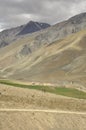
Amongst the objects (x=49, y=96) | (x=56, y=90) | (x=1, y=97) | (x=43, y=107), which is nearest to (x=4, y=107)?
(x=1, y=97)

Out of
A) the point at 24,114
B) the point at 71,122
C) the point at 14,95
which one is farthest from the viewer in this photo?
the point at 14,95

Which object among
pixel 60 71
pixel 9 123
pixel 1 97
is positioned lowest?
pixel 9 123

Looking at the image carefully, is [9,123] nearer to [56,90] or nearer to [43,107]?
[43,107]

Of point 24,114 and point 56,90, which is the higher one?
point 56,90

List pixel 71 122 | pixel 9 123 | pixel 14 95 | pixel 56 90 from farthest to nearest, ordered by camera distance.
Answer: pixel 56 90 < pixel 14 95 < pixel 71 122 < pixel 9 123

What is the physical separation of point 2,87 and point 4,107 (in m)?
5.74

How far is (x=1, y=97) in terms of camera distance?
133 ft

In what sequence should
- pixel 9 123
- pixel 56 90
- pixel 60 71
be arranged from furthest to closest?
1. pixel 60 71
2. pixel 56 90
3. pixel 9 123

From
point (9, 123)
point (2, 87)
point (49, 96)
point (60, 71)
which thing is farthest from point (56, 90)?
point (60, 71)

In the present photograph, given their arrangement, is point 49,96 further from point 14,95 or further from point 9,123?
point 9,123

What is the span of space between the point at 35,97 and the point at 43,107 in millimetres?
2078

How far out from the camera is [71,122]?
39000 mm

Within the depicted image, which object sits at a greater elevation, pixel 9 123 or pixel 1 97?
pixel 1 97

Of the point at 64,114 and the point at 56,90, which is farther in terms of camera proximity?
the point at 56,90
